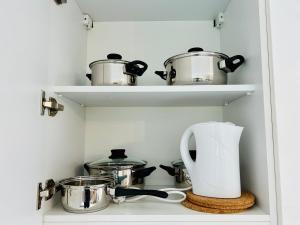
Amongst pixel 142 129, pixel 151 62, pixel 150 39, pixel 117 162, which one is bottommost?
pixel 117 162

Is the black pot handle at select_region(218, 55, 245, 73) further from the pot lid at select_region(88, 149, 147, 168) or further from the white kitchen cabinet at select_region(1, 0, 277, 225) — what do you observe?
the pot lid at select_region(88, 149, 147, 168)

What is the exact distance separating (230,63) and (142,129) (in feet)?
1.59

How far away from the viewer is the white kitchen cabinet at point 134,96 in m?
0.59

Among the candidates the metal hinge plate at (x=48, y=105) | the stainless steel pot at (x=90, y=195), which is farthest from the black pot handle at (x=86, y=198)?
the metal hinge plate at (x=48, y=105)

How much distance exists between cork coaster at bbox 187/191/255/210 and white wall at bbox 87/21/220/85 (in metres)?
0.59

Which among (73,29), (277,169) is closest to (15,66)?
(73,29)

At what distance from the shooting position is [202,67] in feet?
2.39

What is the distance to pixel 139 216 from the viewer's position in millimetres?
611

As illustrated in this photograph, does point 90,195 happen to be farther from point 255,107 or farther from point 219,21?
point 219,21

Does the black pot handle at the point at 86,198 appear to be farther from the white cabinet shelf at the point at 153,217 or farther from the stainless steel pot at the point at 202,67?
the stainless steel pot at the point at 202,67

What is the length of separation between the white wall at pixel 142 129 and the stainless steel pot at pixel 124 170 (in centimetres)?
19

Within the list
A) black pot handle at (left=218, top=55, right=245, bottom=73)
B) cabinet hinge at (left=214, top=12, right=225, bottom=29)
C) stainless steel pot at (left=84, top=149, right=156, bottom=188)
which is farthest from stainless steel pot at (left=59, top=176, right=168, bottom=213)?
cabinet hinge at (left=214, top=12, right=225, bottom=29)

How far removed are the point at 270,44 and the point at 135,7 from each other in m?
0.58

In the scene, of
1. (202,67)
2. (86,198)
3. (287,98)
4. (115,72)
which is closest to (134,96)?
(115,72)
